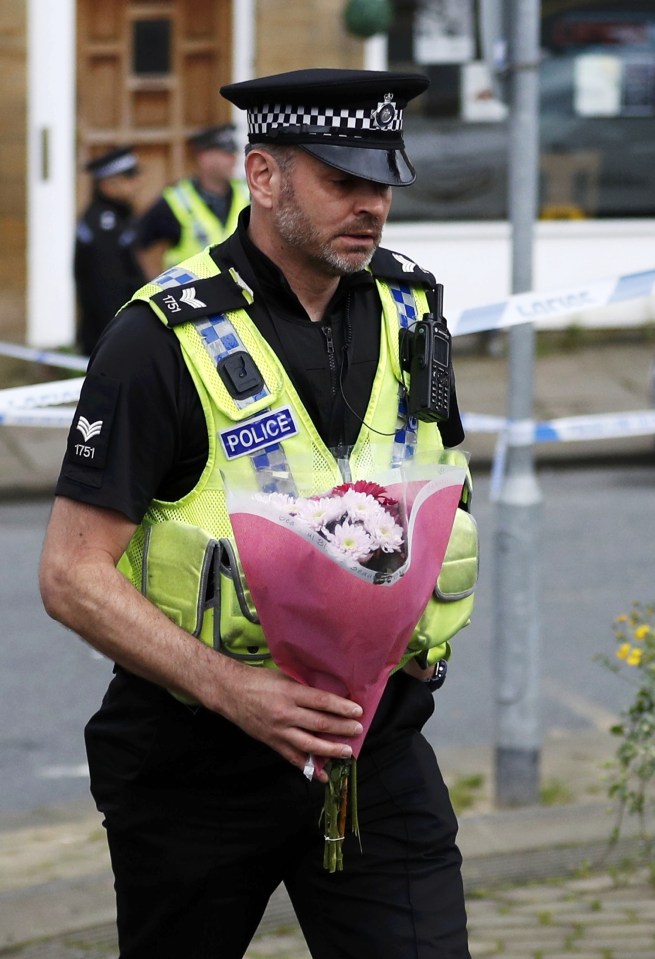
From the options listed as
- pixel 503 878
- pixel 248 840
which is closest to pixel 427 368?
pixel 248 840

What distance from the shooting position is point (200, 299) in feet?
10.2

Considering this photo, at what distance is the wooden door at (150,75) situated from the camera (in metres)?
15.0

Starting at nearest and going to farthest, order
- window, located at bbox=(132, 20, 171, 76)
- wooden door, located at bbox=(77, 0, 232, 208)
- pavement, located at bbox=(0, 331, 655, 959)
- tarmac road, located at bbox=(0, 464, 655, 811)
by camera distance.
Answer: pavement, located at bbox=(0, 331, 655, 959) → tarmac road, located at bbox=(0, 464, 655, 811) → wooden door, located at bbox=(77, 0, 232, 208) → window, located at bbox=(132, 20, 171, 76)

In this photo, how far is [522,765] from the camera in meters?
5.63

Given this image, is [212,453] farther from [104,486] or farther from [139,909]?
[139,909]

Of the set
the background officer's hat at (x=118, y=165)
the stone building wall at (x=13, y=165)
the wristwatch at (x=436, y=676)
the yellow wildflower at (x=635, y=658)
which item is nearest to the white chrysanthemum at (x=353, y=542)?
the wristwatch at (x=436, y=676)

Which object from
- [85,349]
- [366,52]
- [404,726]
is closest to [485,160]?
[366,52]

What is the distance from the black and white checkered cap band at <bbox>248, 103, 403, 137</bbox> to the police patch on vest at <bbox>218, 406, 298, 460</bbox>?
526mm

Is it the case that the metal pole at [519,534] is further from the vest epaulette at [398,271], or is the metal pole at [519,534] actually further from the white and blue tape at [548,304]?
the vest epaulette at [398,271]

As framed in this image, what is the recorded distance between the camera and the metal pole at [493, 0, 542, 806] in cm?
556

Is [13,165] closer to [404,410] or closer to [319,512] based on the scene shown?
[404,410]

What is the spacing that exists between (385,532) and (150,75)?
13.1 metres

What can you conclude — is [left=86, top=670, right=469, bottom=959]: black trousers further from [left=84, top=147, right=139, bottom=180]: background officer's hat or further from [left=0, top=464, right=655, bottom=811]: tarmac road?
→ [left=84, top=147, right=139, bottom=180]: background officer's hat

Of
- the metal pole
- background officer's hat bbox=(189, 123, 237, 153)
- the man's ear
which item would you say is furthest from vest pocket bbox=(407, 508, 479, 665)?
background officer's hat bbox=(189, 123, 237, 153)
